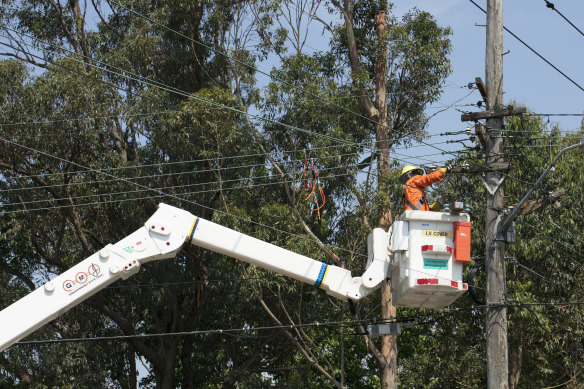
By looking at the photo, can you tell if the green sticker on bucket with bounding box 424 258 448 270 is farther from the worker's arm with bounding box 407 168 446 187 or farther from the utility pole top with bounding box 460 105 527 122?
the utility pole top with bounding box 460 105 527 122

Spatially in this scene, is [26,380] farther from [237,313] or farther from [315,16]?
[315,16]

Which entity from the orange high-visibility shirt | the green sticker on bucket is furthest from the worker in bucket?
the green sticker on bucket

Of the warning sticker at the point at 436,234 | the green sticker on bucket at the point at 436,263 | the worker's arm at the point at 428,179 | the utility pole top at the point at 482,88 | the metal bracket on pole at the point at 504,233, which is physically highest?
the utility pole top at the point at 482,88

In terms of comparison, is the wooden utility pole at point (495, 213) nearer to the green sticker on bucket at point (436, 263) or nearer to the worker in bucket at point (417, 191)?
the worker in bucket at point (417, 191)

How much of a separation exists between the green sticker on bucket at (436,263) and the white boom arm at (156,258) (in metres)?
0.62

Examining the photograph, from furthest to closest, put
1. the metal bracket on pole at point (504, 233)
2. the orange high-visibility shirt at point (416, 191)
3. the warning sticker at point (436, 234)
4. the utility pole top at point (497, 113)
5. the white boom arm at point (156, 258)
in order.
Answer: the utility pole top at point (497, 113), the metal bracket on pole at point (504, 233), the orange high-visibility shirt at point (416, 191), the warning sticker at point (436, 234), the white boom arm at point (156, 258)

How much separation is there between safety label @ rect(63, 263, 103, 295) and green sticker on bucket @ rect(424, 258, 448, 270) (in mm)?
3984

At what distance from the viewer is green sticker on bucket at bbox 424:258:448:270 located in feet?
37.0

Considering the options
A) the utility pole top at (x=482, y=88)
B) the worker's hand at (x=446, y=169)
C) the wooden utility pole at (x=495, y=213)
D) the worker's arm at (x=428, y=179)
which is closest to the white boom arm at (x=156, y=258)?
the worker's arm at (x=428, y=179)

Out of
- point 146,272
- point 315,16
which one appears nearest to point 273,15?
point 315,16

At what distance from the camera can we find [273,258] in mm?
11719

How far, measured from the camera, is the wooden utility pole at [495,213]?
13094 mm

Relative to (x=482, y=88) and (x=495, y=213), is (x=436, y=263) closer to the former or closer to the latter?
(x=495, y=213)

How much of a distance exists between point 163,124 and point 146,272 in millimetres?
4694
